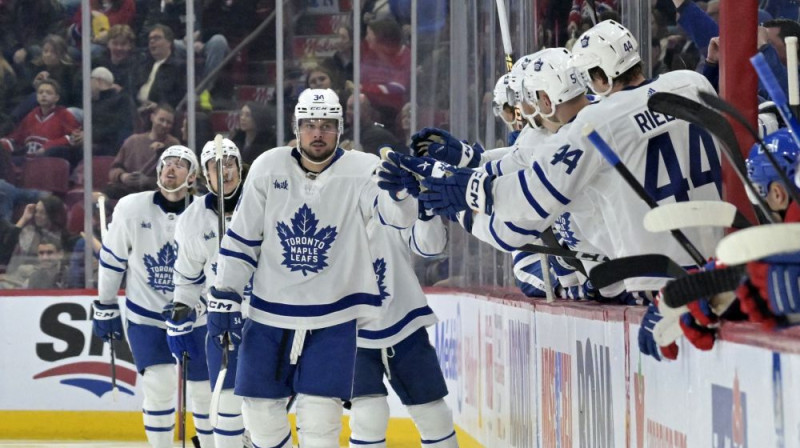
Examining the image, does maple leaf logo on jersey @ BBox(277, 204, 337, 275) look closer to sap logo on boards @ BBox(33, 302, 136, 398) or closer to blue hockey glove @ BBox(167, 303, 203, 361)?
blue hockey glove @ BBox(167, 303, 203, 361)

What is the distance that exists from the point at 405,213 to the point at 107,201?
5310 millimetres

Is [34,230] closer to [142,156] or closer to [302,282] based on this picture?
[142,156]

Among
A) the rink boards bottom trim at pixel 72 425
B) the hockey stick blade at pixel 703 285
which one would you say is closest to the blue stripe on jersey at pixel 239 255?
the hockey stick blade at pixel 703 285

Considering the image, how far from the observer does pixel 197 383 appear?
6.23 metres

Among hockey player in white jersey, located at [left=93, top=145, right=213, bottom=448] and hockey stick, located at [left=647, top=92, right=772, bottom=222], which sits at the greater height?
hockey stick, located at [left=647, top=92, right=772, bottom=222]

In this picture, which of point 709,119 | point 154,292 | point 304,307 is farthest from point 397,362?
point 709,119

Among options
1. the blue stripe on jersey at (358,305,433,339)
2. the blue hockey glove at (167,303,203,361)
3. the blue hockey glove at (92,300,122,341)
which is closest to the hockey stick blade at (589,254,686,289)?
the blue stripe on jersey at (358,305,433,339)

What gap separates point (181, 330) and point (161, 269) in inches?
18.9

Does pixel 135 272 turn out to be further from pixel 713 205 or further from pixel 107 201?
pixel 713 205

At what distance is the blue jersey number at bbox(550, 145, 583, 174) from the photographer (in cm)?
280

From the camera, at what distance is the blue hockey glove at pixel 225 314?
4.33 m

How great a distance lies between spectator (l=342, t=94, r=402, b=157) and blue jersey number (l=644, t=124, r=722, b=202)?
6039 millimetres

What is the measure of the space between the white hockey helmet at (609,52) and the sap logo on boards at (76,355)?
17.4ft

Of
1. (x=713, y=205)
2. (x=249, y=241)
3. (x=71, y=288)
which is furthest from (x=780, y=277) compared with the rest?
(x=71, y=288)
